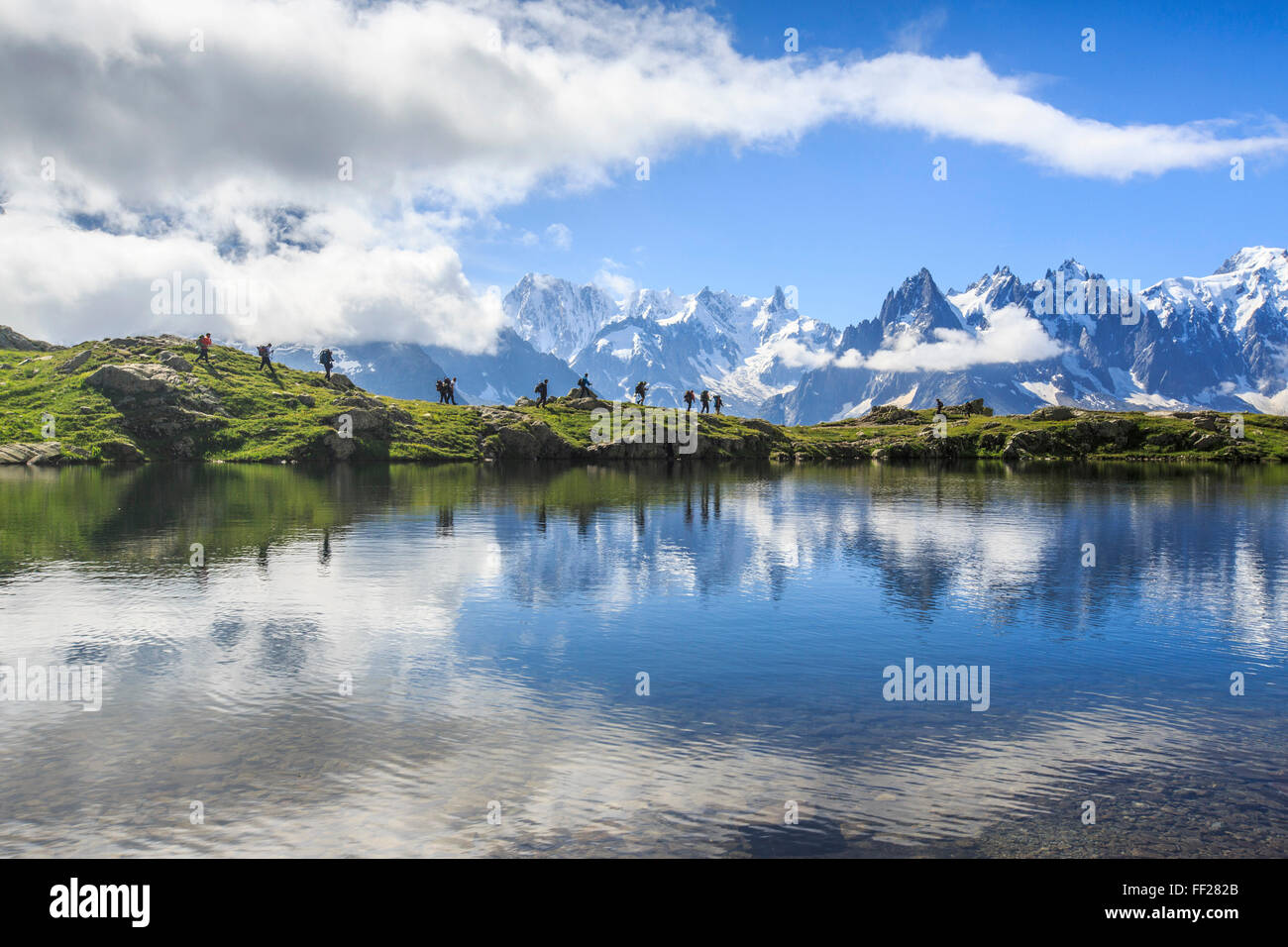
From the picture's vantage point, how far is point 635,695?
101 ft

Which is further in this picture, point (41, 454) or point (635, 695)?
point (41, 454)

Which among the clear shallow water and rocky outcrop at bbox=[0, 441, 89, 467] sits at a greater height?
rocky outcrop at bbox=[0, 441, 89, 467]

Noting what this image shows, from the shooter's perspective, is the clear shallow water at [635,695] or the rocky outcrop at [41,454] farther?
the rocky outcrop at [41,454]

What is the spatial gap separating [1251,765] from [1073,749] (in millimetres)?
5163

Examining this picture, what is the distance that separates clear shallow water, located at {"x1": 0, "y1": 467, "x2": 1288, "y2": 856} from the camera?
2078cm

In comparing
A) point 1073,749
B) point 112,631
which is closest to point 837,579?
point 1073,749

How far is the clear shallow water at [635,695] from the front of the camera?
818 inches

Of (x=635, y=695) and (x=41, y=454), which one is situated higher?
(x=41, y=454)

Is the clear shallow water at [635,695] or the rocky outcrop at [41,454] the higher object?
the rocky outcrop at [41,454]

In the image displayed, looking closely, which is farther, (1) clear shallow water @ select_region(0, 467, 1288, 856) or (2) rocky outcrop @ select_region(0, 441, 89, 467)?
(2) rocky outcrop @ select_region(0, 441, 89, 467)
